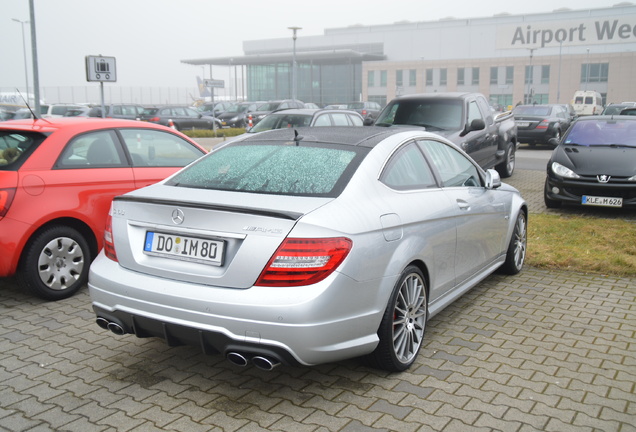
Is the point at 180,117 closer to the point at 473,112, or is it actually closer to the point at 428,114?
the point at 428,114

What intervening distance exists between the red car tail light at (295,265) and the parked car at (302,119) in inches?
411

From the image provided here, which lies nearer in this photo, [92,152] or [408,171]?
[408,171]

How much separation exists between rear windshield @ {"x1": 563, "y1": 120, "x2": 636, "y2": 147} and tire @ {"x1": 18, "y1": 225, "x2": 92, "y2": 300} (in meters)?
8.19

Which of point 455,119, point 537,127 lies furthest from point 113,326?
point 537,127

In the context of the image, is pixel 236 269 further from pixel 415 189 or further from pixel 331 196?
pixel 415 189

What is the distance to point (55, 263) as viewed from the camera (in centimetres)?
554

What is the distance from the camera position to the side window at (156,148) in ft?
21.0

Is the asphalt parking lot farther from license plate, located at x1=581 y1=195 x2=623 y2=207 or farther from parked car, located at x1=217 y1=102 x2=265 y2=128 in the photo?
parked car, located at x1=217 y1=102 x2=265 y2=128

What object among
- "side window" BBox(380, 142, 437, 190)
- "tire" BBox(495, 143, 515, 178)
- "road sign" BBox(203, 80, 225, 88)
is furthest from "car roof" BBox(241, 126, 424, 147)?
"road sign" BBox(203, 80, 225, 88)

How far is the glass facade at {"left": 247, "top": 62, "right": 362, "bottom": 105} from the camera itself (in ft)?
293

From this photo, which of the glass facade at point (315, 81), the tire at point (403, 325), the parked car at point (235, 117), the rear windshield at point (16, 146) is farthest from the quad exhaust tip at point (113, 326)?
the glass facade at point (315, 81)

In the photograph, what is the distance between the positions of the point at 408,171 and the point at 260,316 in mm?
1713

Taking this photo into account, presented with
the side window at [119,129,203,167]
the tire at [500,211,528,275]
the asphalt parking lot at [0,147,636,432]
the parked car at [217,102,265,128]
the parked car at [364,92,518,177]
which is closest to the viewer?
the asphalt parking lot at [0,147,636,432]

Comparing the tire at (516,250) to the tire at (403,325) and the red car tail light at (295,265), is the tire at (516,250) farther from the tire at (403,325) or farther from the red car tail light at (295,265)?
the red car tail light at (295,265)
